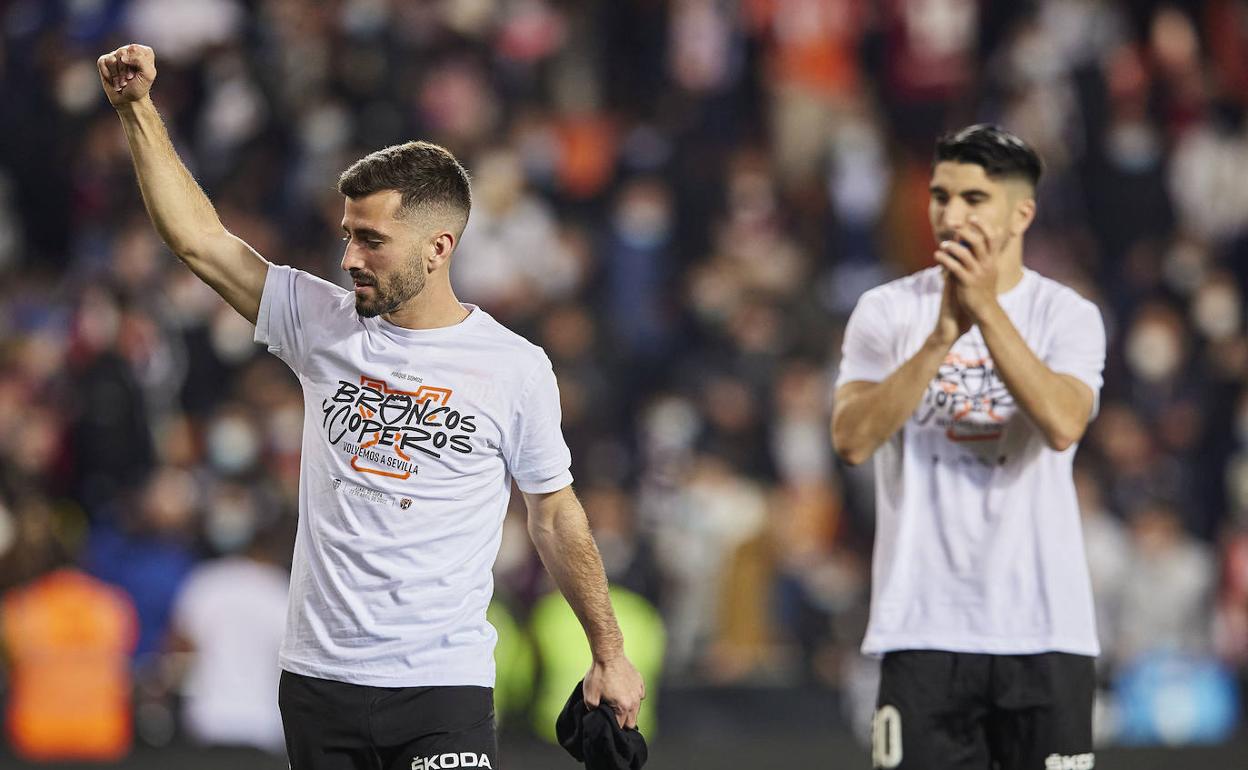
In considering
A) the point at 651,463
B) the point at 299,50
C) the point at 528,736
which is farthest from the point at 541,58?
the point at 528,736

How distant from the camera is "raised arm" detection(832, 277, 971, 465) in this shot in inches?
204

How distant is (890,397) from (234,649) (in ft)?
18.4

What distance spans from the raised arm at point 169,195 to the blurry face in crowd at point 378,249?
0.31 m

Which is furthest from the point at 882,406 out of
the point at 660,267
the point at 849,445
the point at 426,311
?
the point at 660,267

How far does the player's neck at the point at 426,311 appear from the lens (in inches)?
193

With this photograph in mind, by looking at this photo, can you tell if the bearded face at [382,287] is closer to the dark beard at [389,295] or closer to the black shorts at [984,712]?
the dark beard at [389,295]

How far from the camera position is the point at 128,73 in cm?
488

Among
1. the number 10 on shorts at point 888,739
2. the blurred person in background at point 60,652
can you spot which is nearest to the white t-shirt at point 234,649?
the blurred person in background at point 60,652

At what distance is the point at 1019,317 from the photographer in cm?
558

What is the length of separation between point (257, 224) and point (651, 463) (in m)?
3.19

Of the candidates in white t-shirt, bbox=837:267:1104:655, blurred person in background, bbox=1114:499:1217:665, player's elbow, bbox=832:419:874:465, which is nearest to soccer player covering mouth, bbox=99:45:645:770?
player's elbow, bbox=832:419:874:465

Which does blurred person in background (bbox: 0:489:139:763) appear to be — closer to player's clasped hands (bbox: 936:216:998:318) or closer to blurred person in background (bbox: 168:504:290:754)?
blurred person in background (bbox: 168:504:290:754)

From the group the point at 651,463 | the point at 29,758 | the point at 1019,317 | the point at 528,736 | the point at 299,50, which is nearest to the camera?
the point at 1019,317

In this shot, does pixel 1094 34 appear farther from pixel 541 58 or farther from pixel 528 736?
pixel 528 736
